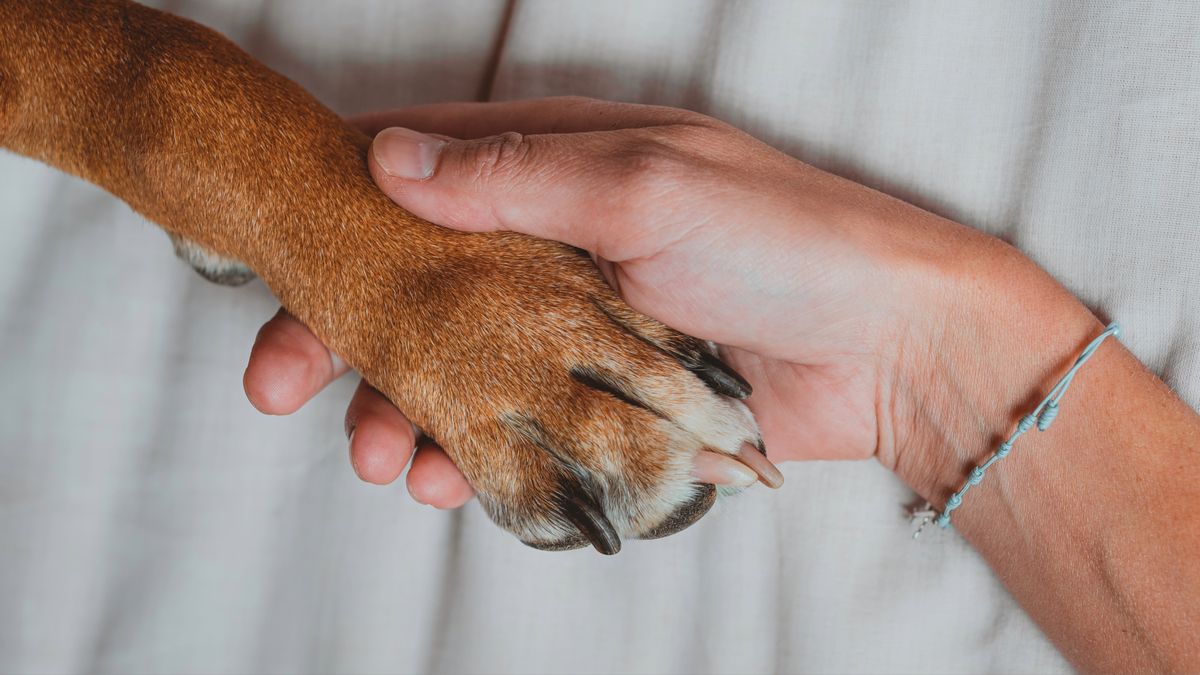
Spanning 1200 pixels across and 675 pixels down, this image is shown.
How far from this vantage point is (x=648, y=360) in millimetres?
1049

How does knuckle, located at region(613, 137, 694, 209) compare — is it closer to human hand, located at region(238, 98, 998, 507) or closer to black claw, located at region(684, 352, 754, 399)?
human hand, located at region(238, 98, 998, 507)

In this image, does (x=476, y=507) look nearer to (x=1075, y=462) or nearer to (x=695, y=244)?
(x=695, y=244)

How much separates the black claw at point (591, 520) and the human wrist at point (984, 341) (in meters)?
0.49

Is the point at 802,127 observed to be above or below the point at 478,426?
above

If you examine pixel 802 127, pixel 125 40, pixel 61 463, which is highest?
pixel 802 127

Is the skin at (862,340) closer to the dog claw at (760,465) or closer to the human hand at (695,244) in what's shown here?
the human hand at (695,244)

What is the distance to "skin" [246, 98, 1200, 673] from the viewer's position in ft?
3.40

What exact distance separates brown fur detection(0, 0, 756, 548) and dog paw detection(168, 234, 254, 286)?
112 millimetres

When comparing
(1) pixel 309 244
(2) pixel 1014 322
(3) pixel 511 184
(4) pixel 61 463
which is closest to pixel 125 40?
(1) pixel 309 244

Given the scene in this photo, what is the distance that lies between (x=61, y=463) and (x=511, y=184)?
108 cm

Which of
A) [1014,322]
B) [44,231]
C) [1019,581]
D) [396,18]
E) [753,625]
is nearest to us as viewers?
[1014,322]

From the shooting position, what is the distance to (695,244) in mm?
1046

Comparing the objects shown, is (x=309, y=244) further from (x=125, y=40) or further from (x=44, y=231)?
(x=44, y=231)

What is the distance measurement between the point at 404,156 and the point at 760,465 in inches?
22.1
